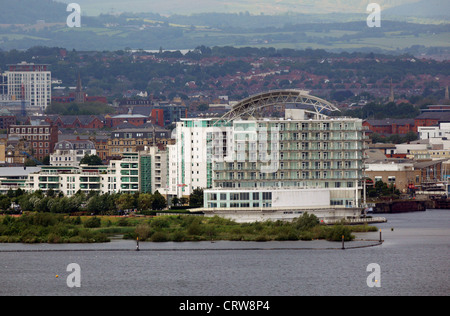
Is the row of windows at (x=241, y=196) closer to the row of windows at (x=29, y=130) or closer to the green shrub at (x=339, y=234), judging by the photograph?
the green shrub at (x=339, y=234)

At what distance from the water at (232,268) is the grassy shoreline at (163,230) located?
1.44 meters

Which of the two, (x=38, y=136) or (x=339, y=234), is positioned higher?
(x=38, y=136)

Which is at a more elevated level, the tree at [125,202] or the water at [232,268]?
the tree at [125,202]

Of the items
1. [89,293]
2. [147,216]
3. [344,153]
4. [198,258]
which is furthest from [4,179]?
[89,293]

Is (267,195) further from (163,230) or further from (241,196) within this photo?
(163,230)

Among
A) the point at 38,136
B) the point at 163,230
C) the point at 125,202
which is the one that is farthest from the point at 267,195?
the point at 38,136

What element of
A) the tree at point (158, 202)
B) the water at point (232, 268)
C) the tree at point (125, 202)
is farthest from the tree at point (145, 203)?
the water at point (232, 268)

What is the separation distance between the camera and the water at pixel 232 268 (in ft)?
176

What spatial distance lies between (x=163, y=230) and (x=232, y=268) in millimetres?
13400

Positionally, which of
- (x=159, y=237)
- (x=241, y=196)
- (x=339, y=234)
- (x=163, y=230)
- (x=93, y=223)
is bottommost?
(x=159, y=237)

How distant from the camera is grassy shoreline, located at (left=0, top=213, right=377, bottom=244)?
7019cm

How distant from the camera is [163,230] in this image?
7250cm
